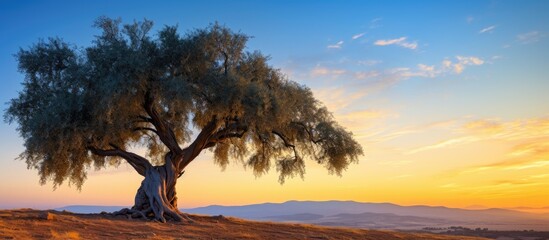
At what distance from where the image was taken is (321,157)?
106 feet

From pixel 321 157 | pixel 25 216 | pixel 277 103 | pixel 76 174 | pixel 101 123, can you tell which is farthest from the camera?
pixel 321 157

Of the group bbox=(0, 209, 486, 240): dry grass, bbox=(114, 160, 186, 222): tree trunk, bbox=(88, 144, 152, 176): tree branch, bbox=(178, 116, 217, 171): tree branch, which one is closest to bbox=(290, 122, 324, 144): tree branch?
bbox=(178, 116, 217, 171): tree branch

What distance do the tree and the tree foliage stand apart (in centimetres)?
6

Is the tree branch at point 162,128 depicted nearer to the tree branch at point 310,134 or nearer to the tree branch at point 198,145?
the tree branch at point 198,145

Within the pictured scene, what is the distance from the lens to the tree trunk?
1064 inches

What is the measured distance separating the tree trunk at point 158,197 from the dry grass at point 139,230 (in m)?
1.13

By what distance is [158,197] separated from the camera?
27188mm

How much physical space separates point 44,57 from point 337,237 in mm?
20542

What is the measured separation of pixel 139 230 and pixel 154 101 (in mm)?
8507

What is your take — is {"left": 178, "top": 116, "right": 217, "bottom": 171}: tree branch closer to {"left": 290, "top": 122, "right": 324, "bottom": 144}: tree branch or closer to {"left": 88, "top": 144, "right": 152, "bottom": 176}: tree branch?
{"left": 88, "top": 144, "right": 152, "bottom": 176}: tree branch

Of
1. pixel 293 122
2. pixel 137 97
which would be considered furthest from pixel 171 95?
pixel 293 122

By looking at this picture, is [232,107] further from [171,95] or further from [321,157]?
[321,157]

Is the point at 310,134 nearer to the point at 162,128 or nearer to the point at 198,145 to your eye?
the point at 198,145

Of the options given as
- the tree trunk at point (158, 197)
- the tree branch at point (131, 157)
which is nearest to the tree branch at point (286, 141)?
the tree trunk at point (158, 197)
